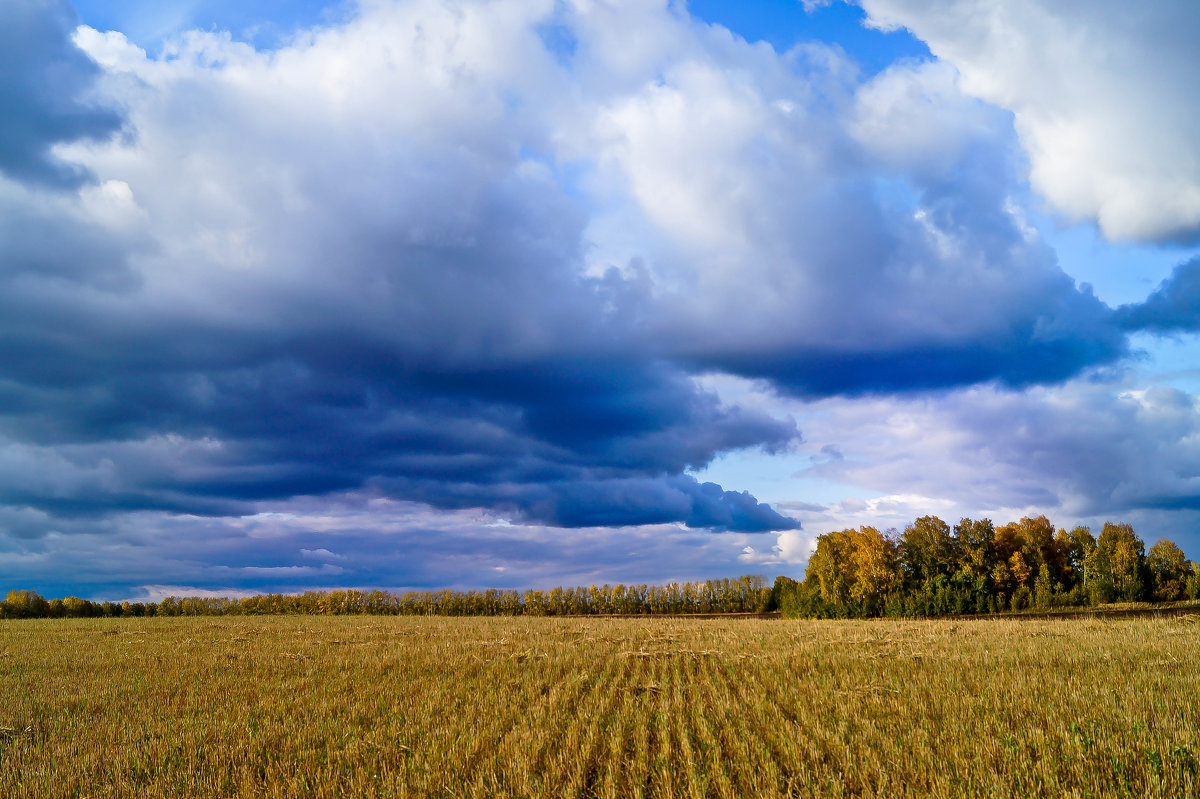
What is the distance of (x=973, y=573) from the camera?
7894 centimetres

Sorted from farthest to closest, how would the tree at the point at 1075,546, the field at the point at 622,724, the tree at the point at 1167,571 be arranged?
the tree at the point at 1075,546 → the tree at the point at 1167,571 → the field at the point at 622,724

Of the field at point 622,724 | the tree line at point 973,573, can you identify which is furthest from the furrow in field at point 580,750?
the tree line at point 973,573

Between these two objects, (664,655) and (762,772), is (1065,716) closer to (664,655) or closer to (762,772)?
(762,772)

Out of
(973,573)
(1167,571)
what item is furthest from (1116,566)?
(973,573)

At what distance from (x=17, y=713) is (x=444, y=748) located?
12.4 m

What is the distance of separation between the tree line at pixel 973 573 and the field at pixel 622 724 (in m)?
58.5

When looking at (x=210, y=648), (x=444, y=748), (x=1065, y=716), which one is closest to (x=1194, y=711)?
(x=1065, y=716)

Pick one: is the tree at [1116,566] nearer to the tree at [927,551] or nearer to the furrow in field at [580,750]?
the tree at [927,551]

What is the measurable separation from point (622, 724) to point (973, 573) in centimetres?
8279

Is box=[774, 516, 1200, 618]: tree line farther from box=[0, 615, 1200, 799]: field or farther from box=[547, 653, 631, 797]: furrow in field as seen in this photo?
box=[547, 653, 631, 797]: furrow in field

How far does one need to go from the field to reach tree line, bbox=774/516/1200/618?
58.5m

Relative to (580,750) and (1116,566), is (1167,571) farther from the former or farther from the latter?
(580,750)

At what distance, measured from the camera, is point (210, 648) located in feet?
95.8

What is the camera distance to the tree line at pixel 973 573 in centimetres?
7681
